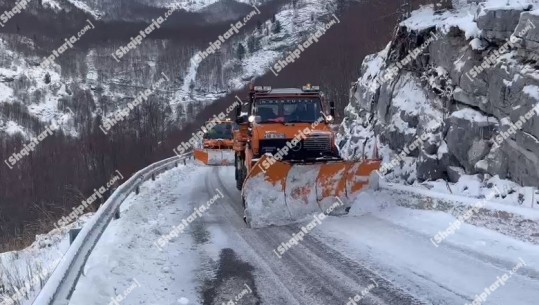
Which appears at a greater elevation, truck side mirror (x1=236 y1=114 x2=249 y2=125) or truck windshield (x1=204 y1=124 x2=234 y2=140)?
truck side mirror (x1=236 y1=114 x2=249 y2=125)

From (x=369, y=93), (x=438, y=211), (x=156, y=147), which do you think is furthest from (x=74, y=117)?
(x=438, y=211)

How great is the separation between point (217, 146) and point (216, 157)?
1.75m

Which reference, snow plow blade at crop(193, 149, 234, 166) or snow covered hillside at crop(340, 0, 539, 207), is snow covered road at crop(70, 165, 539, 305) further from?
snow plow blade at crop(193, 149, 234, 166)

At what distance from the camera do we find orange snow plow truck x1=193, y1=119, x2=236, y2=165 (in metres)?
24.3

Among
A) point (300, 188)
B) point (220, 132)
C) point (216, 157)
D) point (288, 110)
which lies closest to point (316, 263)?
point (300, 188)

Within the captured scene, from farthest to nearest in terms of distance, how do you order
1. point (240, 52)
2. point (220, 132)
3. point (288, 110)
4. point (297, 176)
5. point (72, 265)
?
1. point (240, 52)
2. point (220, 132)
3. point (288, 110)
4. point (297, 176)
5. point (72, 265)

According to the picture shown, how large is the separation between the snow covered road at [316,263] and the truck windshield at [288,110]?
3005mm

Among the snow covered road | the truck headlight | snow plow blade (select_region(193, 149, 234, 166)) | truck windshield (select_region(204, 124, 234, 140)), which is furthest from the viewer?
truck windshield (select_region(204, 124, 234, 140))

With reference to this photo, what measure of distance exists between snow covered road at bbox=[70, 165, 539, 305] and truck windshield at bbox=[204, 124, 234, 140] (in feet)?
56.1

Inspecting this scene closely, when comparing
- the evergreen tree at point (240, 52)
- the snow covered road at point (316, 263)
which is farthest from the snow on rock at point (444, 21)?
the evergreen tree at point (240, 52)

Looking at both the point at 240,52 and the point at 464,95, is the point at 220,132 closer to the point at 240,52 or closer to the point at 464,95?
the point at 464,95

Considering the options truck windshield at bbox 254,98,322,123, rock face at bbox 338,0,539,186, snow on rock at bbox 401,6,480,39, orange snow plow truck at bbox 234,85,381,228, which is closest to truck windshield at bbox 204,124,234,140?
rock face at bbox 338,0,539,186

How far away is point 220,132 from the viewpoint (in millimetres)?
26922

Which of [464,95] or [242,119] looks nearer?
[464,95]
